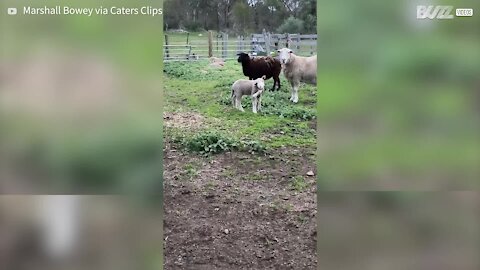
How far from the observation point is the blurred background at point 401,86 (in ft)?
8.11

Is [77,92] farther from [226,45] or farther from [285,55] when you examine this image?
[285,55]

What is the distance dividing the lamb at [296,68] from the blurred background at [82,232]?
34.4 inches

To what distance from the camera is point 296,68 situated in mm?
2594

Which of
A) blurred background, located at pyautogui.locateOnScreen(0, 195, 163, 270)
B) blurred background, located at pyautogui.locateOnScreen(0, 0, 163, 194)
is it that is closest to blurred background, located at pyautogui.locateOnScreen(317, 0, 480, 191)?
blurred background, located at pyautogui.locateOnScreen(0, 0, 163, 194)

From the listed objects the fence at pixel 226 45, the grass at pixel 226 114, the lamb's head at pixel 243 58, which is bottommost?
the grass at pixel 226 114

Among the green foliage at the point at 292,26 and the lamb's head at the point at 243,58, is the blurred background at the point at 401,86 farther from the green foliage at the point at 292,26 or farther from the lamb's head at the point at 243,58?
the lamb's head at the point at 243,58

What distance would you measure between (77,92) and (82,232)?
64cm

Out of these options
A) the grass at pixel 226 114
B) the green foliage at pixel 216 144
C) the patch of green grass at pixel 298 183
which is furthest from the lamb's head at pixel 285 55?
the patch of green grass at pixel 298 183

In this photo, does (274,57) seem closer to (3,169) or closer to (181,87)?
(181,87)

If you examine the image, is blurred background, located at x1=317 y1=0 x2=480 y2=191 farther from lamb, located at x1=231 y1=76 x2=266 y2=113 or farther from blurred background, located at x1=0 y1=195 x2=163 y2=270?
blurred background, located at x1=0 y1=195 x2=163 y2=270

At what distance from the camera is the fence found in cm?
254

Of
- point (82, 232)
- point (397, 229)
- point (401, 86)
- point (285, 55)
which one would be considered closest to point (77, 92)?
point (82, 232)

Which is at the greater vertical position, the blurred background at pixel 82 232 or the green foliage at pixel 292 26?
the green foliage at pixel 292 26

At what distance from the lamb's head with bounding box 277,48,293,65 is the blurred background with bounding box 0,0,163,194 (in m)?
0.57
